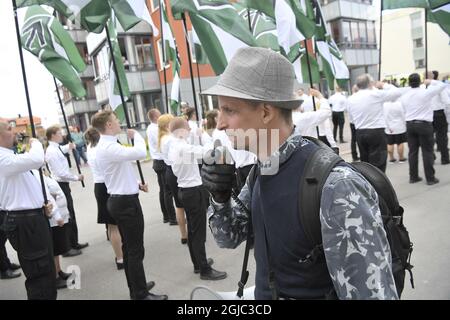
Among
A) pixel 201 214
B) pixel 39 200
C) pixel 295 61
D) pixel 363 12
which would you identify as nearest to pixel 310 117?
pixel 295 61

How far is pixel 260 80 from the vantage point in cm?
151

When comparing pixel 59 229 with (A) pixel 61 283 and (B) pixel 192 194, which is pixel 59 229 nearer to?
(A) pixel 61 283

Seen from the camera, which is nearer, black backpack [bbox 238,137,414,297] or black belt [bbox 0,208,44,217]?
black backpack [bbox 238,137,414,297]

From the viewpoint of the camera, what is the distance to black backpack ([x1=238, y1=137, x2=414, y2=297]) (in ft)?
4.50

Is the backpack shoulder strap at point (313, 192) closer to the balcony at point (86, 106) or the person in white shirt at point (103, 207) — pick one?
the person in white shirt at point (103, 207)

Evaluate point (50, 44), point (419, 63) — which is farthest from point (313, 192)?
point (419, 63)

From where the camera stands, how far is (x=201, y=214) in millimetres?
4598

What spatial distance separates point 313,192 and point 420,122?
22.4ft

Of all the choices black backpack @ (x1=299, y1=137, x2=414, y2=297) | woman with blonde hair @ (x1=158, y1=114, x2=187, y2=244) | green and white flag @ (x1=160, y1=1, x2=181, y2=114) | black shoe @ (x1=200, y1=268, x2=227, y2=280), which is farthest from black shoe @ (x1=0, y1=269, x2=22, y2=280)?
black backpack @ (x1=299, y1=137, x2=414, y2=297)

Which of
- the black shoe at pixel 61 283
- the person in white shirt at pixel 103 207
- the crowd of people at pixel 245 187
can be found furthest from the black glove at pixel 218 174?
the black shoe at pixel 61 283

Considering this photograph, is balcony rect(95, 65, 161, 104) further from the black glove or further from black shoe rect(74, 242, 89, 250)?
the black glove

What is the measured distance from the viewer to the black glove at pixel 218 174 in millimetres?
1742

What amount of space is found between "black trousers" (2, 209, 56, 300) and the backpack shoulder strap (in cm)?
315

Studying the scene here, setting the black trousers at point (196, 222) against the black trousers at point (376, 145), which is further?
A: the black trousers at point (376, 145)
